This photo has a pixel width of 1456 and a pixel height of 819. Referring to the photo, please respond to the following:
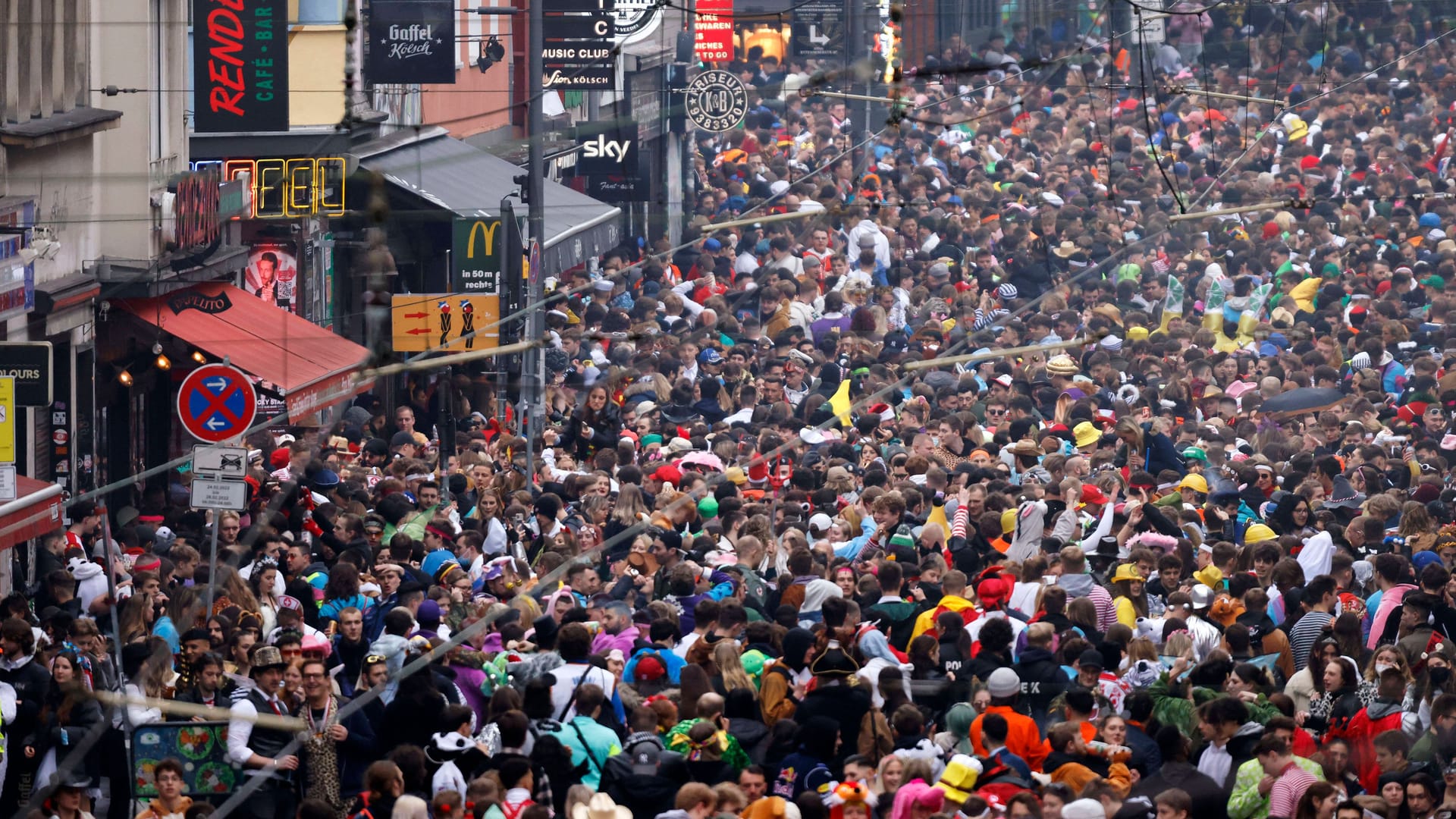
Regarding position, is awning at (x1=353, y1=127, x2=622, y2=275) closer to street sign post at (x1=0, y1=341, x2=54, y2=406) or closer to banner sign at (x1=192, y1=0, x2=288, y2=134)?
banner sign at (x1=192, y1=0, x2=288, y2=134)

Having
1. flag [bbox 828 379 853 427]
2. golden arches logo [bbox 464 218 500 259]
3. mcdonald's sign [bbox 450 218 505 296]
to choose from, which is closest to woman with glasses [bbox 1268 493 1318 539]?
flag [bbox 828 379 853 427]

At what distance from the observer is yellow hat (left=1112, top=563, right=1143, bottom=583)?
12.2 metres

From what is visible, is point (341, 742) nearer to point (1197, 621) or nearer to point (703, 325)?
point (1197, 621)

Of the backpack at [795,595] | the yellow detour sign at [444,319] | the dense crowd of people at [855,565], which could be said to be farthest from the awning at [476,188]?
the backpack at [795,595]

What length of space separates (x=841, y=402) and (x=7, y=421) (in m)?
6.59

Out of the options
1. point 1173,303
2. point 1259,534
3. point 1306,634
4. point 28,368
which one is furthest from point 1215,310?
point 28,368

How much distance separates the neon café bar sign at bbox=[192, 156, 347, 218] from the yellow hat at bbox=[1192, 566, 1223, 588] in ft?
36.9

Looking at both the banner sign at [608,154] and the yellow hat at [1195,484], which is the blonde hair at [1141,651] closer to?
the yellow hat at [1195,484]

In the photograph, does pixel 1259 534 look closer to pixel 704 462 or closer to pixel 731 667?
pixel 704 462

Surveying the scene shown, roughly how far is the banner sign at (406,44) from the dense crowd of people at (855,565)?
120 inches

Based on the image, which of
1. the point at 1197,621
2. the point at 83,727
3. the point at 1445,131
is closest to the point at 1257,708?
the point at 1197,621

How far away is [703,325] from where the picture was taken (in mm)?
22516

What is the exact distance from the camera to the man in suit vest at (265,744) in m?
9.75

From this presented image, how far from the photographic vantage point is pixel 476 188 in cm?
2653
